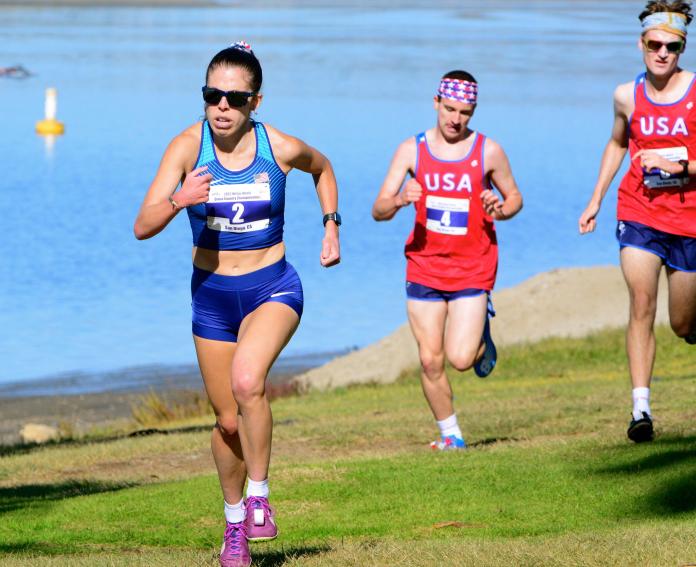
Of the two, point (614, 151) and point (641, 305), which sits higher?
point (614, 151)

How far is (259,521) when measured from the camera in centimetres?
712

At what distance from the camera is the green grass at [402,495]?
7.46 m

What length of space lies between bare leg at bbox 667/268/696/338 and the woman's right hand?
174 inches

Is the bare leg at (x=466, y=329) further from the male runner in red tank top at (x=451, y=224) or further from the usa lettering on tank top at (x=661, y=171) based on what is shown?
the usa lettering on tank top at (x=661, y=171)

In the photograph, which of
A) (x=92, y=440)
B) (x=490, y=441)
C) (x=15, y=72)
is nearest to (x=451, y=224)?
(x=490, y=441)

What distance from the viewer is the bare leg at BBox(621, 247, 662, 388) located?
10.1 m

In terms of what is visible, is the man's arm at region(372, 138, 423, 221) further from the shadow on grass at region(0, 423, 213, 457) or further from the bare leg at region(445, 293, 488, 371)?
the shadow on grass at region(0, 423, 213, 457)

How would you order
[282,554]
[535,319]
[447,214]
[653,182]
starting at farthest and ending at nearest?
[535,319], [447,214], [653,182], [282,554]

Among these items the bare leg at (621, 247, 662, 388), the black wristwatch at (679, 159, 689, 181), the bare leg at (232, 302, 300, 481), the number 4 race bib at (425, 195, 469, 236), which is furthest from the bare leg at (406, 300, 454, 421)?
the bare leg at (232, 302, 300, 481)

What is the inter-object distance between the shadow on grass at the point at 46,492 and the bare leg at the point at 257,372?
322 cm

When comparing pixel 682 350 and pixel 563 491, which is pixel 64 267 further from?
pixel 563 491

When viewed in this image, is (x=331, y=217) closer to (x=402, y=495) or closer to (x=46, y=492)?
(x=402, y=495)

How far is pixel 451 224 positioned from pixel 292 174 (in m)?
42.8

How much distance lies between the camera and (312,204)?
43844 mm
